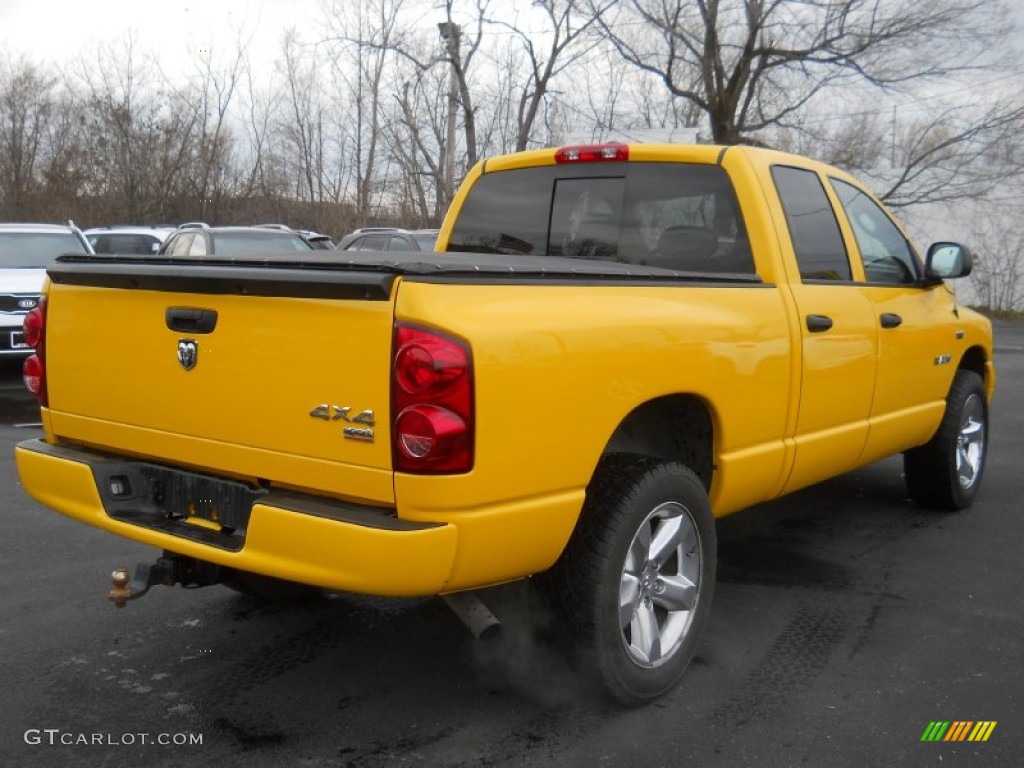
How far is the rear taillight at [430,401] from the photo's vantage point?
273 cm

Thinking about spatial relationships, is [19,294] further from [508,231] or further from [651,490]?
[651,490]

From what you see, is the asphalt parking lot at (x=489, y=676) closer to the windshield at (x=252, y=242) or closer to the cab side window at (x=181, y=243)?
the windshield at (x=252, y=242)

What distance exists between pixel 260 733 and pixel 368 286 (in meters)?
1.51

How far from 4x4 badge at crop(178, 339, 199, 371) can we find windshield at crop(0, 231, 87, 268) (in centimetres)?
1014

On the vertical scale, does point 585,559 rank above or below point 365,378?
below

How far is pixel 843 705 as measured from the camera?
3545 mm

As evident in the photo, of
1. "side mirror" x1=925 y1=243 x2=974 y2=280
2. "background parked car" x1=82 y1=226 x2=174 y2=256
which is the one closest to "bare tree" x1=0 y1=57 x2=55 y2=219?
"background parked car" x1=82 y1=226 x2=174 y2=256

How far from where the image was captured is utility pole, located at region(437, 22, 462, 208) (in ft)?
78.1

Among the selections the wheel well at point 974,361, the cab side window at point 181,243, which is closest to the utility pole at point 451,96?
the cab side window at point 181,243

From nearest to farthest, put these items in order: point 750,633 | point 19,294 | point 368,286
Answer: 1. point 368,286
2. point 750,633
3. point 19,294

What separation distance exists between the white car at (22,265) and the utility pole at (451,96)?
1157cm

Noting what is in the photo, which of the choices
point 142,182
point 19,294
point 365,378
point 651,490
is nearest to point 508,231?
point 651,490

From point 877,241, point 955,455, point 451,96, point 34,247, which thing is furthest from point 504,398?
point 451,96

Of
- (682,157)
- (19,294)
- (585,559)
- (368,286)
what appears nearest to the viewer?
(368,286)
